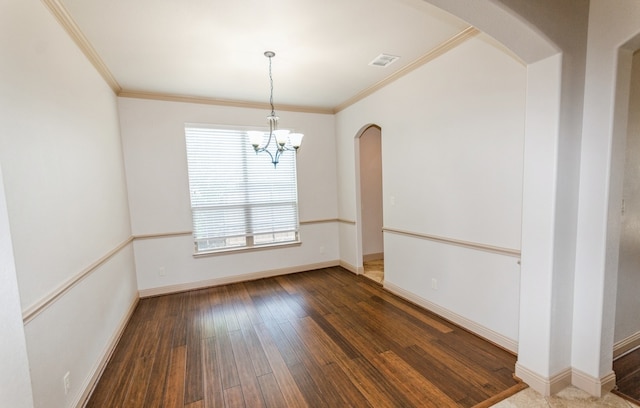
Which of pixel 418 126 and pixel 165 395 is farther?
pixel 418 126

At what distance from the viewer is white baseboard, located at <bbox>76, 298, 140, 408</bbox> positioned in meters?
1.97

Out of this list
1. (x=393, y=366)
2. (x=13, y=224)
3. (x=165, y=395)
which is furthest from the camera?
(x=393, y=366)

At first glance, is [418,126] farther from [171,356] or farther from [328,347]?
[171,356]

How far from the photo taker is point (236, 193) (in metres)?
4.34

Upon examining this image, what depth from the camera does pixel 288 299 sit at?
144 inches

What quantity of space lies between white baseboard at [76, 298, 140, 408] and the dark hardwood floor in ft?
12.1

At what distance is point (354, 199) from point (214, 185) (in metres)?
2.17

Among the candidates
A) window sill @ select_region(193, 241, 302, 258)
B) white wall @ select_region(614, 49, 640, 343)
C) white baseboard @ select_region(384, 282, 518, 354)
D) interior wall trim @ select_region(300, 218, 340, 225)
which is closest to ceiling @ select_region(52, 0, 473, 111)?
white wall @ select_region(614, 49, 640, 343)

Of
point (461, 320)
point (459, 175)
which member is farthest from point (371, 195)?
point (461, 320)

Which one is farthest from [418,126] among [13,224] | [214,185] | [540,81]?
[13,224]

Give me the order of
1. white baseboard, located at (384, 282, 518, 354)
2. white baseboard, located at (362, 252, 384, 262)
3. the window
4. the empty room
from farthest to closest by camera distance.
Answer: white baseboard, located at (362, 252, 384, 262), the window, white baseboard, located at (384, 282, 518, 354), the empty room

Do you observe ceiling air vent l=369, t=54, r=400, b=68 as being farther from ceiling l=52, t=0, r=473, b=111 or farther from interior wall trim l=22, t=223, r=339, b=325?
interior wall trim l=22, t=223, r=339, b=325

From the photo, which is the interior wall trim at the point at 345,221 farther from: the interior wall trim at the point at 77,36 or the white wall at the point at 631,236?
the interior wall trim at the point at 77,36

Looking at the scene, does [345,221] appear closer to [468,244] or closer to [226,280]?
[226,280]
